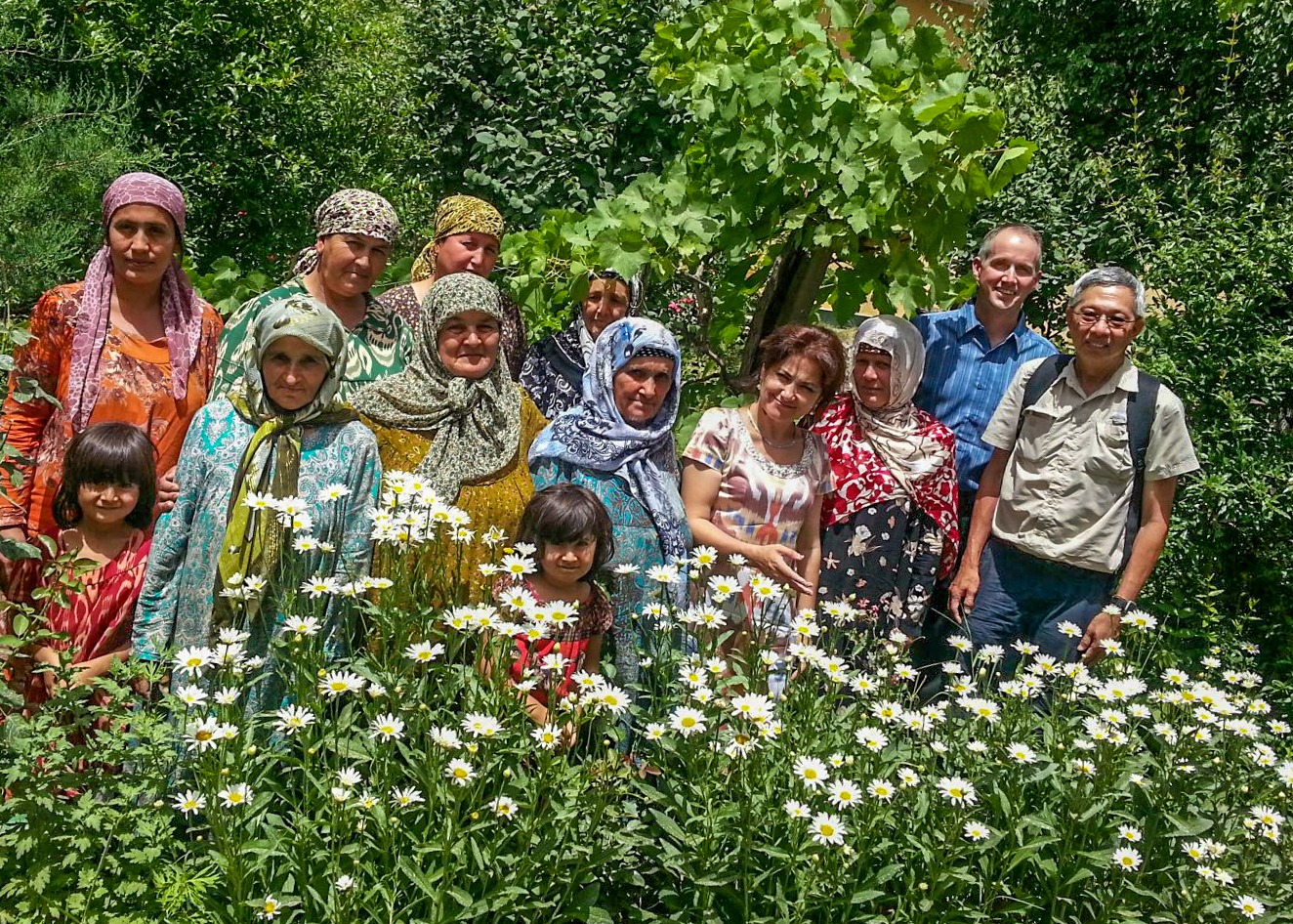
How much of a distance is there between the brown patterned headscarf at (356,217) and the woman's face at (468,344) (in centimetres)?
48

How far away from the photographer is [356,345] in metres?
3.90

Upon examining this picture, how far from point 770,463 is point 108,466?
190cm

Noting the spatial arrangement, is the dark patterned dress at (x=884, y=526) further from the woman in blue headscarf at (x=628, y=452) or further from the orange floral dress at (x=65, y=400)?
the orange floral dress at (x=65, y=400)

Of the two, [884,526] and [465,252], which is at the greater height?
[465,252]

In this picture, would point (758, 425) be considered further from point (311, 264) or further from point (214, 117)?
point (214, 117)

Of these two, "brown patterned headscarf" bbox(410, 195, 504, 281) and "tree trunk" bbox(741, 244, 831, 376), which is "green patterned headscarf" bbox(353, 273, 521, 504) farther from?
"tree trunk" bbox(741, 244, 831, 376)

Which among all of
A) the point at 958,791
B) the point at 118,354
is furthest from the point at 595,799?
the point at 118,354

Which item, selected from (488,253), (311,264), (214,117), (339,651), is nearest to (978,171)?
(488,253)

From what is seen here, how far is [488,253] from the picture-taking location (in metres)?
4.57

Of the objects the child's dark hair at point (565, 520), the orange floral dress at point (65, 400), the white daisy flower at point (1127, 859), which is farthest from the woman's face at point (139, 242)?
the white daisy flower at point (1127, 859)

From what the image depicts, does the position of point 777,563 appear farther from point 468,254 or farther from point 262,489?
point 468,254

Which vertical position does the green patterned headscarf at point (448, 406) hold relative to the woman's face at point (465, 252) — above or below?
below

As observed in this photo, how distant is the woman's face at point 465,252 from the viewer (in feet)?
14.7

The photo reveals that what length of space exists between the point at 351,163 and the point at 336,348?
176 inches
